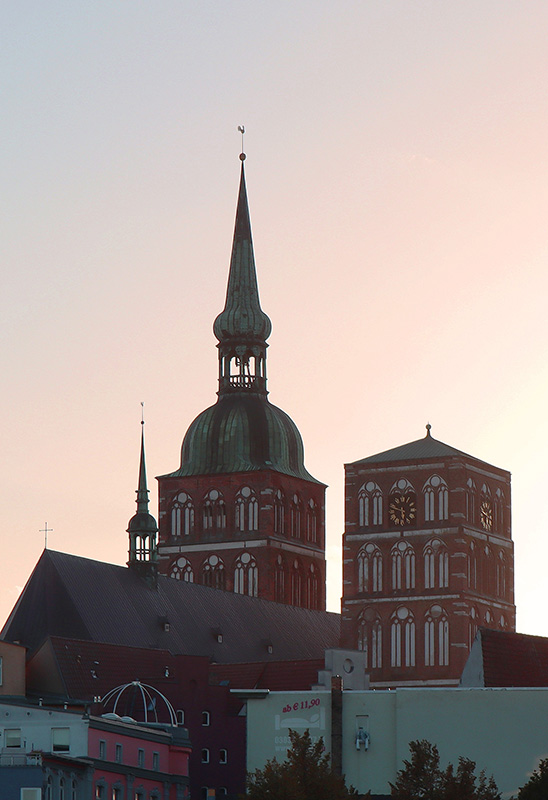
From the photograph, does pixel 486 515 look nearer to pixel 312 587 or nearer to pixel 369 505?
pixel 369 505

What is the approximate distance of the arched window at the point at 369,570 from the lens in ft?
548

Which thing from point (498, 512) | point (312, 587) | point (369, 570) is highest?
point (498, 512)

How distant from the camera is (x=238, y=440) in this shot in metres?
182

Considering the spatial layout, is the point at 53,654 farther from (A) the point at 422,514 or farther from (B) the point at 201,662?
(A) the point at 422,514

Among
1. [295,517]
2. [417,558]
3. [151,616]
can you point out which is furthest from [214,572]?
[151,616]

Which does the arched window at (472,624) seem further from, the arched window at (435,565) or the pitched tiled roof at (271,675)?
the pitched tiled roof at (271,675)

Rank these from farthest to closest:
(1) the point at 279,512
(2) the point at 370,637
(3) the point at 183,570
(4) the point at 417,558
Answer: (1) the point at 279,512 < (3) the point at 183,570 < (4) the point at 417,558 < (2) the point at 370,637

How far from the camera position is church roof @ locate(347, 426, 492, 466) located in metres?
167

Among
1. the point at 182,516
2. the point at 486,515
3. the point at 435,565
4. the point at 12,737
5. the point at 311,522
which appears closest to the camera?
the point at 12,737

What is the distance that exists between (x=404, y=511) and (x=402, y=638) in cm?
883

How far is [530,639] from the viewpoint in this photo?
13362cm

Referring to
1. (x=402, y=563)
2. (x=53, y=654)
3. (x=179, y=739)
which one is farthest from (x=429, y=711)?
(x=402, y=563)

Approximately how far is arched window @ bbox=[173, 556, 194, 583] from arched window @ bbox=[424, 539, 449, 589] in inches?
811

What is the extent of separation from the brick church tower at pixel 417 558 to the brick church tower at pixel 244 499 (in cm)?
1201
